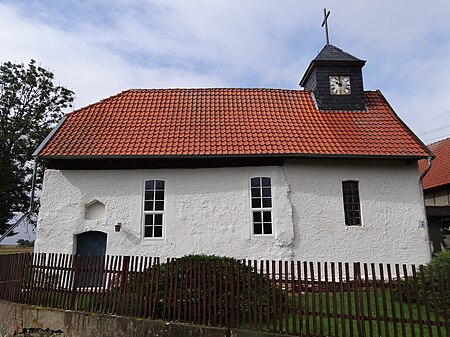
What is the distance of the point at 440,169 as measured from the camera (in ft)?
62.7

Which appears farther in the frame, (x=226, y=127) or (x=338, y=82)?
(x=338, y=82)

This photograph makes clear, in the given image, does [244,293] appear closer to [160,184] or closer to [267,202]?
[267,202]

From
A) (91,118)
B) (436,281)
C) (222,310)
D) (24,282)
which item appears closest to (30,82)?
(91,118)

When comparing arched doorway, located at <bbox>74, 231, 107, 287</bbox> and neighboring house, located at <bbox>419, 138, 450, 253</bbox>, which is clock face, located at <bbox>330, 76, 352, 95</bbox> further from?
arched doorway, located at <bbox>74, 231, 107, 287</bbox>

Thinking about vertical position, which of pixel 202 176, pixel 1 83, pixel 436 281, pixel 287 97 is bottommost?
pixel 436 281

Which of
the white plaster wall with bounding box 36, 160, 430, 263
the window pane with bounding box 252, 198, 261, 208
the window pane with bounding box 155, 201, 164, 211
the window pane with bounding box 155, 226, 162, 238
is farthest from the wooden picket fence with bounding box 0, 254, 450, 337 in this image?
the window pane with bounding box 252, 198, 261, 208

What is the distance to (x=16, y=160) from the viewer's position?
19.9m

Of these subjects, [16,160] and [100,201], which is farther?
[16,160]

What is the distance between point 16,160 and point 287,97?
50.7ft

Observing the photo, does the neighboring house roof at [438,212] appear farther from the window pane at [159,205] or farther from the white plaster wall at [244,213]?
the window pane at [159,205]

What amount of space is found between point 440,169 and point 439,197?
156 cm

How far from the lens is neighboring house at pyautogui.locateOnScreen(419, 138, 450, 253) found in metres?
15.2

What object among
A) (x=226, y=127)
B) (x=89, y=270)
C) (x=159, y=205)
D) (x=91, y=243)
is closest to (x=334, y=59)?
(x=226, y=127)

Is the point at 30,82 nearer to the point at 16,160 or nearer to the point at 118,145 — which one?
the point at 16,160
